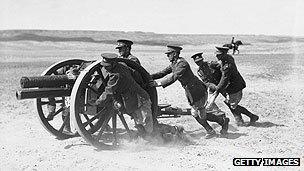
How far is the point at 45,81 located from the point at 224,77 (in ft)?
12.1

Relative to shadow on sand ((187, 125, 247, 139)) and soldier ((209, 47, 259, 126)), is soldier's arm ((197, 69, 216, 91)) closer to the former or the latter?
soldier ((209, 47, 259, 126))

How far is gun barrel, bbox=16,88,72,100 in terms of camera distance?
302 inches

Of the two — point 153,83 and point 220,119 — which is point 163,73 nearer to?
point 153,83

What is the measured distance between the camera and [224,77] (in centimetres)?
927

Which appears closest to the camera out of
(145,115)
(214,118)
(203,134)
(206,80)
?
(145,115)

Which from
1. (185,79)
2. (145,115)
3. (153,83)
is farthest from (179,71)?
(145,115)

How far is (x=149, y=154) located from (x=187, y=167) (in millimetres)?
819

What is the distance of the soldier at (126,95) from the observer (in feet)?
24.6

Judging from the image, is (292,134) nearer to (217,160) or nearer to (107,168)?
(217,160)

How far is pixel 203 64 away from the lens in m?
9.24

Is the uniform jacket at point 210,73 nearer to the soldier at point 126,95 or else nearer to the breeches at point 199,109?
the breeches at point 199,109

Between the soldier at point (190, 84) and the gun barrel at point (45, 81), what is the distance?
1562 millimetres

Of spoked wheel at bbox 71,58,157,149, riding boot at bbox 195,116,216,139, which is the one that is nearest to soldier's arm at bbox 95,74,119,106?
spoked wheel at bbox 71,58,157,149

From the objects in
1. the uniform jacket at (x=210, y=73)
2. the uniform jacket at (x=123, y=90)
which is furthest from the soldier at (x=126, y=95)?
the uniform jacket at (x=210, y=73)
